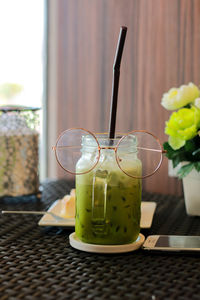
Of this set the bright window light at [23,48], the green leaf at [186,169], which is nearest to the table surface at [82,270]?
the green leaf at [186,169]

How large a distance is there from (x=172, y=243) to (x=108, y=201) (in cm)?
15

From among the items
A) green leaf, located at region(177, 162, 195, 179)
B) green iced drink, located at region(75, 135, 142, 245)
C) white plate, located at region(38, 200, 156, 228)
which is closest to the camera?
green iced drink, located at region(75, 135, 142, 245)

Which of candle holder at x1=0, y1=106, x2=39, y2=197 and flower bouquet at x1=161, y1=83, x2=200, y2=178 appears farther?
candle holder at x1=0, y1=106, x2=39, y2=197

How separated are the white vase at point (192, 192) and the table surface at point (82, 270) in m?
0.10

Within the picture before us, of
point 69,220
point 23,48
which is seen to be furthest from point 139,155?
point 23,48

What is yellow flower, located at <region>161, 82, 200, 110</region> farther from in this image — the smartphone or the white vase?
the smartphone

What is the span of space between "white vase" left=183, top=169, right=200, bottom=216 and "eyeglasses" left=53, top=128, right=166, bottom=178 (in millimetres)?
265

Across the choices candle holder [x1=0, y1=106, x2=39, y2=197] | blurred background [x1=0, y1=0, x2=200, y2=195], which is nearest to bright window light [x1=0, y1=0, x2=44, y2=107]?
blurred background [x1=0, y1=0, x2=200, y2=195]

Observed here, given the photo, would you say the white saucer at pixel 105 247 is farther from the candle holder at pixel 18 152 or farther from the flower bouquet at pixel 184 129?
the candle holder at pixel 18 152

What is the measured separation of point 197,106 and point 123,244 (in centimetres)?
38

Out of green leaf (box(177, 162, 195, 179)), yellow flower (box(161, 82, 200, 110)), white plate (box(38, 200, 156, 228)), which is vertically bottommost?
white plate (box(38, 200, 156, 228))

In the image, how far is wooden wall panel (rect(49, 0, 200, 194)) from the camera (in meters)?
1.40

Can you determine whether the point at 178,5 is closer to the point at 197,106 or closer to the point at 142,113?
the point at 142,113

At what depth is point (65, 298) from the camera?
626 mm
